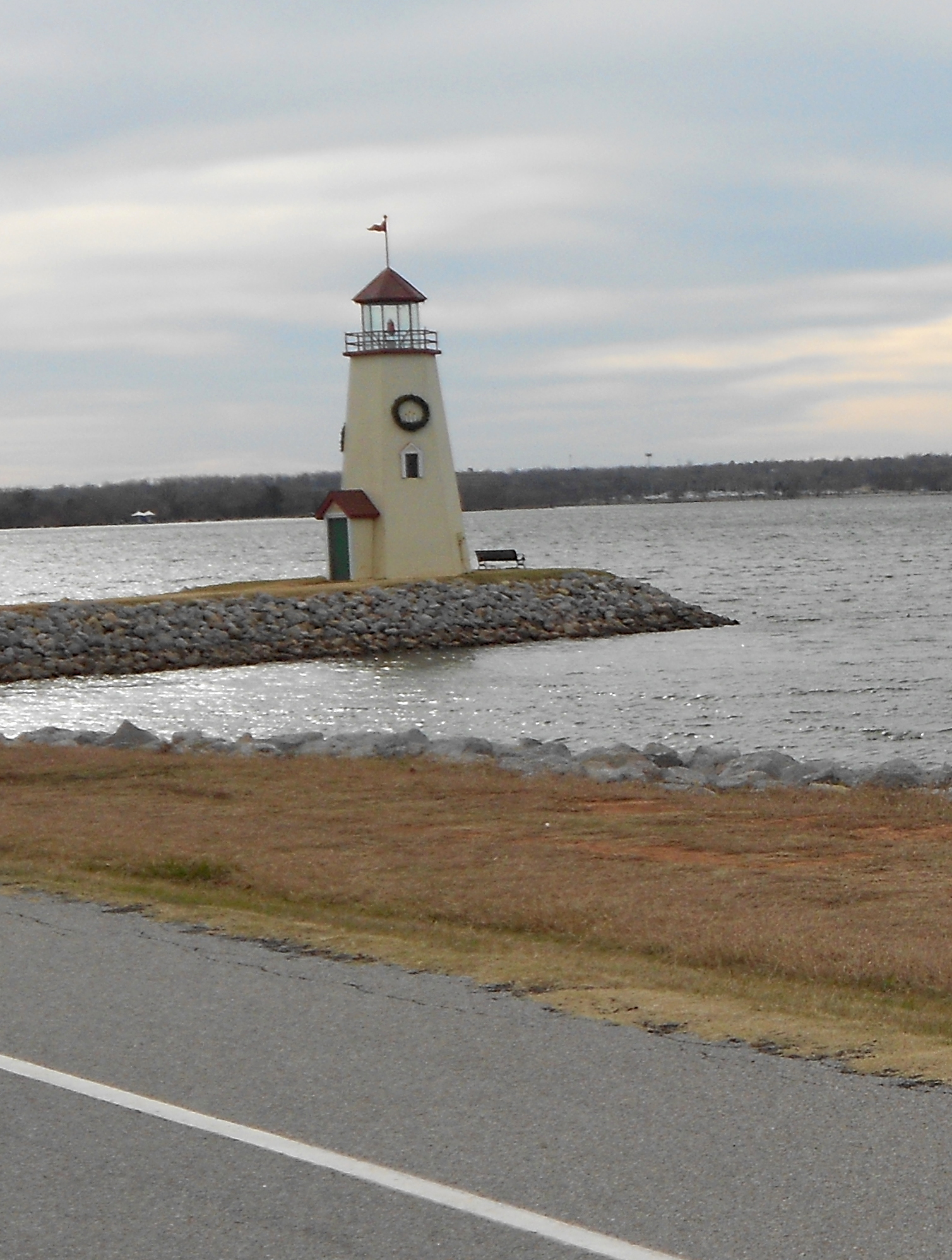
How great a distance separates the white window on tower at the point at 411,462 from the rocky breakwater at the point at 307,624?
3317mm

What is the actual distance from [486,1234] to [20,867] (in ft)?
22.3

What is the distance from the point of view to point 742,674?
110ft

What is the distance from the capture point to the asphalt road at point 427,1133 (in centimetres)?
440

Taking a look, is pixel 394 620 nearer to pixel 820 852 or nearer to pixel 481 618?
pixel 481 618

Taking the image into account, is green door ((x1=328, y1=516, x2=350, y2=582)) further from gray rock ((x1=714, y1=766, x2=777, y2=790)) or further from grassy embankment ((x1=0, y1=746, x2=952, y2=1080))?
gray rock ((x1=714, y1=766, x2=777, y2=790))

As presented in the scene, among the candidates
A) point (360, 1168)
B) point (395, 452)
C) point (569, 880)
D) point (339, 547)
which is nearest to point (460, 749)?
point (569, 880)

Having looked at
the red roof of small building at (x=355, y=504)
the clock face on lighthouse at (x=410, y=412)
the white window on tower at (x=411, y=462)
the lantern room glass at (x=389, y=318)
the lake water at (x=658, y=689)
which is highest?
the lantern room glass at (x=389, y=318)

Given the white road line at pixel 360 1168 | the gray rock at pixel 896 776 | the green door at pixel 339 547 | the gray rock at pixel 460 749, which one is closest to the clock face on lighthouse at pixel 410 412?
the green door at pixel 339 547

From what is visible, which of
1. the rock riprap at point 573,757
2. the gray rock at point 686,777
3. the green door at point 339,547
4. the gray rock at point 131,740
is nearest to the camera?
the gray rock at point 686,777

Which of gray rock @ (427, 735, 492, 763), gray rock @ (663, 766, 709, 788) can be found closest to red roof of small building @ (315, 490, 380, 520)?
gray rock @ (427, 735, 492, 763)

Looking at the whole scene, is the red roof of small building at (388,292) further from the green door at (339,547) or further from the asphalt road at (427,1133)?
the asphalt road at (427,1133)

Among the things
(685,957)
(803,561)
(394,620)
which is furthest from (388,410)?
(803,561)

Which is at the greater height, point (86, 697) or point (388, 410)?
point (388, 410)

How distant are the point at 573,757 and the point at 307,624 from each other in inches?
950
